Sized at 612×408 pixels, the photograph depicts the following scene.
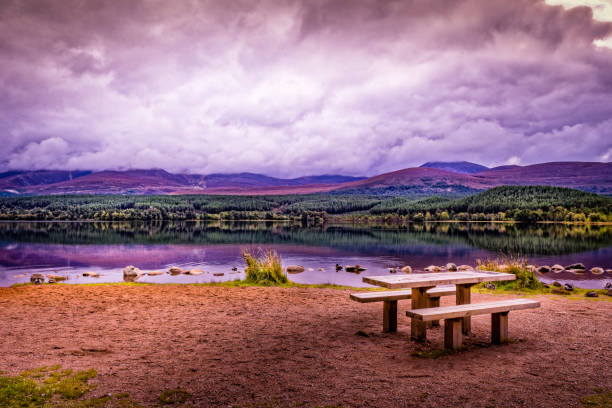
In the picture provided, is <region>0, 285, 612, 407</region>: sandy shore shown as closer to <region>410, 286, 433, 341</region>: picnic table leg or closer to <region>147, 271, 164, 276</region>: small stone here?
<region>410, 286, 433, 341</region>: picnic table leg

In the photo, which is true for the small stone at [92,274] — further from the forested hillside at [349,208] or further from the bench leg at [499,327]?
the forested hillside at [349,208]

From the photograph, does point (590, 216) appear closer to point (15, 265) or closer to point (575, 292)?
point (575, 292)

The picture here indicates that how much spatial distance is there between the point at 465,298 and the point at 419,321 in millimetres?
1333

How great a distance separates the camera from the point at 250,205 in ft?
588

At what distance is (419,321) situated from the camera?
327 inches

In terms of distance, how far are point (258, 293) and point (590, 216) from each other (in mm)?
108835

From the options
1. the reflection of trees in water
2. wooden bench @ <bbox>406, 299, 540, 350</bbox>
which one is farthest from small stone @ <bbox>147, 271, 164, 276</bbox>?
the reflection of trees in water

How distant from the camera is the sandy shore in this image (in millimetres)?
5750

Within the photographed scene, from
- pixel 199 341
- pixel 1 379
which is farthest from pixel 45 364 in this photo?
pixel 199 341

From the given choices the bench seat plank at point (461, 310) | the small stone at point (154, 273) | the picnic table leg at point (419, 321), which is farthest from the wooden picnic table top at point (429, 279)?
the small stone at point (154, 273)

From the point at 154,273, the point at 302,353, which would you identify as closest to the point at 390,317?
the point at 302,353

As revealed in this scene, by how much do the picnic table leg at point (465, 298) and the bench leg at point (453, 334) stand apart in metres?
1.18

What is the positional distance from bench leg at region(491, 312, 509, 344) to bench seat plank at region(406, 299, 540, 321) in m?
0.16

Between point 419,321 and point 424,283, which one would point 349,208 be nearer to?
point 419,321
